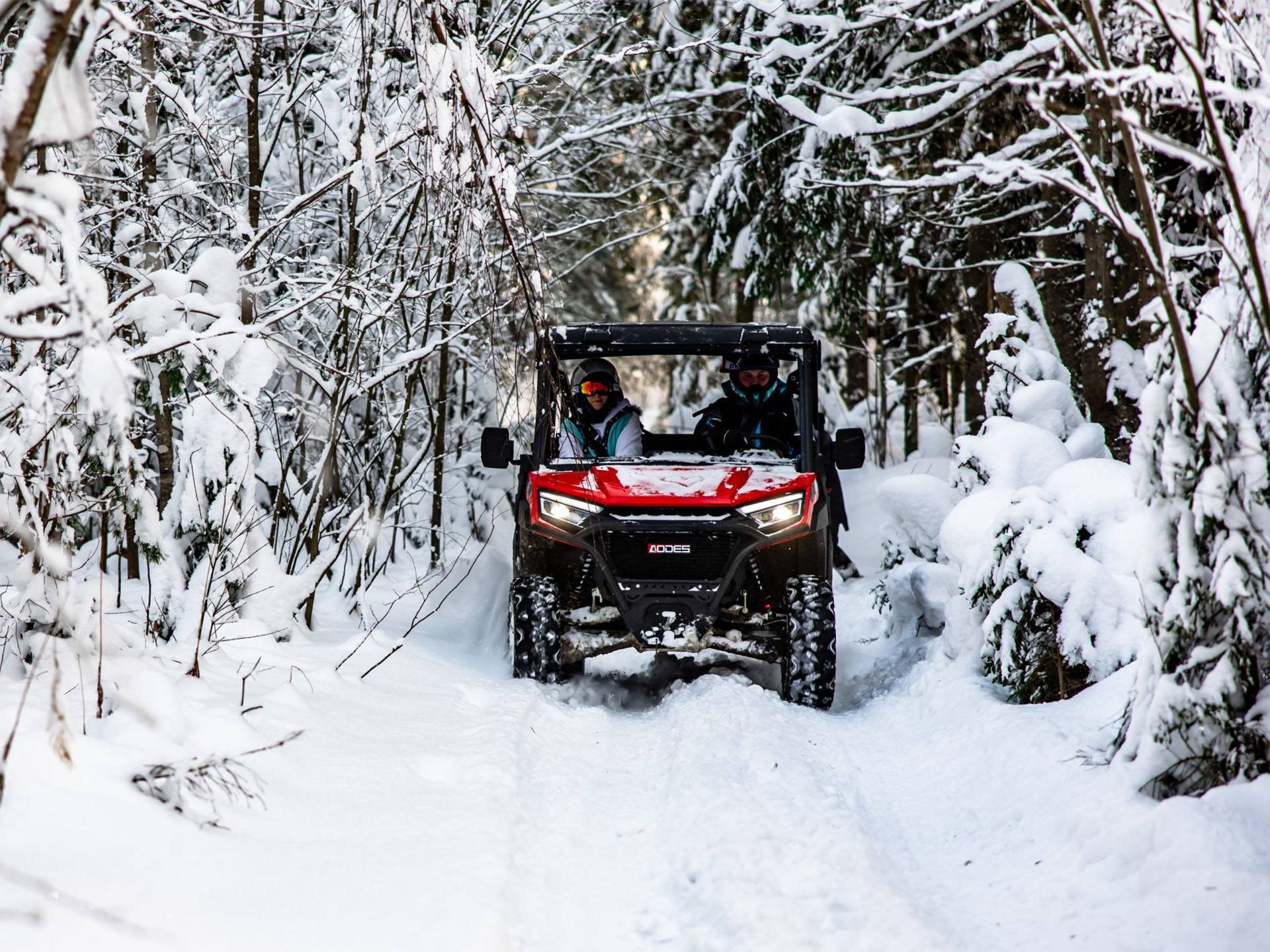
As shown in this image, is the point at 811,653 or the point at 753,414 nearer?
the point at 811,653

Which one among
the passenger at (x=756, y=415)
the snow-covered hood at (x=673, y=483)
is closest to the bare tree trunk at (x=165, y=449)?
the snow-covered hood at (x=673, y=483)

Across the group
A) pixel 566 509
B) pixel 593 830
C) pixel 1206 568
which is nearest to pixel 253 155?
pixel 566 509

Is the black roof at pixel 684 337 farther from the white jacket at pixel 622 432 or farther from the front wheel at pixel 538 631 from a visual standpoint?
the front wheel at pixel 538 631

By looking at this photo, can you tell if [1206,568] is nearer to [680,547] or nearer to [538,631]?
[680,547]

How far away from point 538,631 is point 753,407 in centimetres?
244

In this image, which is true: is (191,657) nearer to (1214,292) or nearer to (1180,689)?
(1180,689)

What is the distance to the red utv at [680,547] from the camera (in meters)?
6.08

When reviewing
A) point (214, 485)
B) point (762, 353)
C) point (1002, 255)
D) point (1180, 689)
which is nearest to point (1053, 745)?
point (1180, 689)

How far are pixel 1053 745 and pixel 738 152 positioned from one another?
27.5 ft

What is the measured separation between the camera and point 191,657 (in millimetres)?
4934

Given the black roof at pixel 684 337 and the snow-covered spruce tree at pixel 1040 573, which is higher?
the black roof at pixel 684 337

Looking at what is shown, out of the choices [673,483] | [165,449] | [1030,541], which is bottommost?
[1030,541]

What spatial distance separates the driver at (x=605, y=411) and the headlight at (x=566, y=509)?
2.61 feet

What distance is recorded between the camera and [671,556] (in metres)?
6.17
